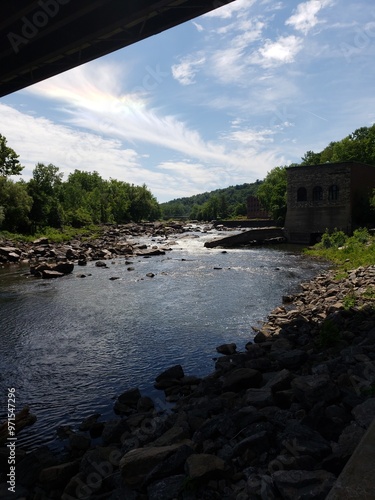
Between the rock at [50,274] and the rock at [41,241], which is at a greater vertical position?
the rock at [41,241]

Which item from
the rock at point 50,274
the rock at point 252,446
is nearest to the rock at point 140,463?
the rock at point 252,446

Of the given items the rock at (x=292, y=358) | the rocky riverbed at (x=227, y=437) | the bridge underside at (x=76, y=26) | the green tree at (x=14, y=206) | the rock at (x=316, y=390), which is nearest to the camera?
the rocky riverbed at (x=227, y=437)

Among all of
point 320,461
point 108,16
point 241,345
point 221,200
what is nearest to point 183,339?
point 241,345

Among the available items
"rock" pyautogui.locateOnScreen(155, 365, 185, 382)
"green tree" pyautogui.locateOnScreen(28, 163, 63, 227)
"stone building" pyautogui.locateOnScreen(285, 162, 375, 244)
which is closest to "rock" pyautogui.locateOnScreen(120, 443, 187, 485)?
"rock" pyautogui.locateOnScreen(155, 365, 185, 382)

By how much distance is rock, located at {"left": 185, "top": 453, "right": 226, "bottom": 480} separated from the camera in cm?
432

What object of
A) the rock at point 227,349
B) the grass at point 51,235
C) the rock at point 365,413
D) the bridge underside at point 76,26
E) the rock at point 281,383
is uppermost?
the bridge underside at point 76,26

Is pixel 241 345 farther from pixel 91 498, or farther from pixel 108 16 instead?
pixel 108 16

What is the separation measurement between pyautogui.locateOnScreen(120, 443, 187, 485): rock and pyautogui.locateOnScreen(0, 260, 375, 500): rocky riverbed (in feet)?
0.04

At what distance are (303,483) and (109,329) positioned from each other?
33.6 feet

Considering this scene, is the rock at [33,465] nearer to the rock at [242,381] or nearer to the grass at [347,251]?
the rock at [242,381]

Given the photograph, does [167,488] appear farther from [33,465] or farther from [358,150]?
[358,150]

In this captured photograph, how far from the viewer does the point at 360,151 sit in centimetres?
6881

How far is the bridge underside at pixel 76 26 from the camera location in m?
10.3

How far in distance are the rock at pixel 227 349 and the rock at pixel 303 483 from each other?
6393 millimetres
